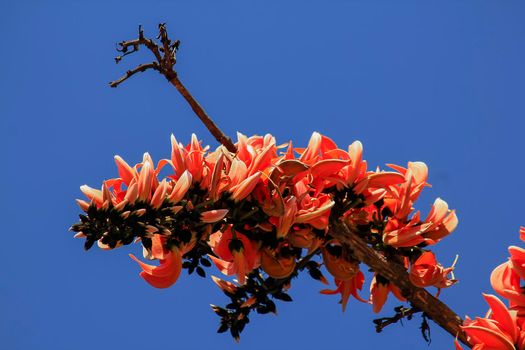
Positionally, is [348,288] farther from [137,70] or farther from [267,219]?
[137,70]

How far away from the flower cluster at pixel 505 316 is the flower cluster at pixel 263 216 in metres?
0.20

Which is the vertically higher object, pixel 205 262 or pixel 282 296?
pixel 205 262

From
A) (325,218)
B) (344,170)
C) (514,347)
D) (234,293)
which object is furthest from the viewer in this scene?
(234,293)

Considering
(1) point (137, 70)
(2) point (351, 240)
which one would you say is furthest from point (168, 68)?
(2) point (351, 240)

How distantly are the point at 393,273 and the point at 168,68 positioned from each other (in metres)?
0.85

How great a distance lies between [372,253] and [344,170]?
0.25m

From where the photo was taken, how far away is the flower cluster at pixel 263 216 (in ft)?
5.98

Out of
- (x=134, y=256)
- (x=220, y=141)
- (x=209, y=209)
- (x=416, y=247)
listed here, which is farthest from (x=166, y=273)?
(x=416, y=247)

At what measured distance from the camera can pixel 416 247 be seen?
7.04 feet

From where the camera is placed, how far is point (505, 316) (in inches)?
73.1

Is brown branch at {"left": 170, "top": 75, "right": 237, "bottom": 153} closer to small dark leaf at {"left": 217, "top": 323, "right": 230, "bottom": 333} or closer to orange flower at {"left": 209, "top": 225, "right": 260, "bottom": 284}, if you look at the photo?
orange flower at {"left": 209, "top": 225, "right": 260, "bottom": 284}

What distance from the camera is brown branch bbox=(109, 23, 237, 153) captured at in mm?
1991

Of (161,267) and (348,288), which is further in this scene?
(348,288)

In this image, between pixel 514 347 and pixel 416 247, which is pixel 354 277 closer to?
pixel 416 247
